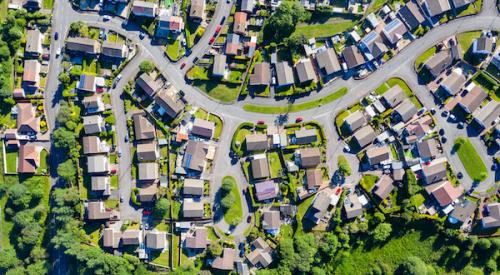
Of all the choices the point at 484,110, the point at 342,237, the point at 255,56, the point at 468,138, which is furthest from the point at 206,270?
the point at 484,110

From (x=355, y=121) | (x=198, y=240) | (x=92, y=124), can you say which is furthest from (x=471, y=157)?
(x=92, y=124)

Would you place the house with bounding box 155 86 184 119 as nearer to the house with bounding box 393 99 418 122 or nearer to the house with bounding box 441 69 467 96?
the house with bounding box 393 99 418 122

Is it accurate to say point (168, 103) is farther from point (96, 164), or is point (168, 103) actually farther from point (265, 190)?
point (265, 190)

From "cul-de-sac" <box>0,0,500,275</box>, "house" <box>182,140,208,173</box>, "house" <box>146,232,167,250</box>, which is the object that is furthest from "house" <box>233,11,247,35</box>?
"house" <box>146,232,167,250</box>

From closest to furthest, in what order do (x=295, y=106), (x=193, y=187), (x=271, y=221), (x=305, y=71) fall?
(x=305, y=71) → (x=271, y=221) → (x=193, y=187) → (x=295, y=106)

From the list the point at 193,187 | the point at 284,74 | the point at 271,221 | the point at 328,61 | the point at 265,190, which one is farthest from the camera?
the point at 193,187

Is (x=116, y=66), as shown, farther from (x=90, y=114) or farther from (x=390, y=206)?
(x=390, y=206)
